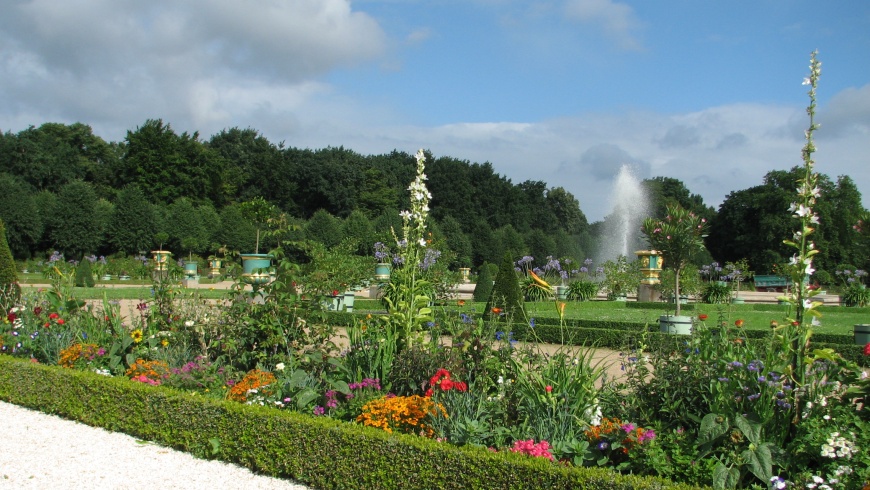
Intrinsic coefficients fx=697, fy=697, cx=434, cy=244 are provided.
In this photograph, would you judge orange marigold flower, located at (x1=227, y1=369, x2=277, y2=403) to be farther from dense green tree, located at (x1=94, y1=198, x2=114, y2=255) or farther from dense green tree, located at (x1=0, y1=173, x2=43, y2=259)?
dense green tree, located at (x1=94, y1=198, x2=114, y2=255)

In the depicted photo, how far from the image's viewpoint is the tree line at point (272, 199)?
32.4m

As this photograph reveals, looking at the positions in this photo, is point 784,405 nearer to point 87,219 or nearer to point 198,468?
point 198,468

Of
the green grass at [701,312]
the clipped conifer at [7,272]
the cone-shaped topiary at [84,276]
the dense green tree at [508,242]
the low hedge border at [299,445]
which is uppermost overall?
the dense green tree at [508,242]

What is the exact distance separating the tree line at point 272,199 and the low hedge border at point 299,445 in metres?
25.0

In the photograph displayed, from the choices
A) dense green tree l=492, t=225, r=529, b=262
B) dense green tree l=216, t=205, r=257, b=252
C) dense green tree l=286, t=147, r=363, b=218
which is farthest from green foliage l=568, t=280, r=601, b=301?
dense green tree l=286, t=147, r=363, b=218

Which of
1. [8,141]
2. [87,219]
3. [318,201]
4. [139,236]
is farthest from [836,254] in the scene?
[8,141]

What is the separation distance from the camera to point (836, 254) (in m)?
34.4

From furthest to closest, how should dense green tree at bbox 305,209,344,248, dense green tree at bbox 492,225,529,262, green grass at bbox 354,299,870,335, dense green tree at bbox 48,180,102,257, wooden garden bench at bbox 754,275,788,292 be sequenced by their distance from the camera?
1. dense green tree at bbox 492,225,529,262
2. dense green tree at bbox 305,209,344,248
3. dense green tree at bbox 48,180,102,257
4. wooden garden bench at bbox 754,275,788,292
5. green grass at bbox 354,299,870,335

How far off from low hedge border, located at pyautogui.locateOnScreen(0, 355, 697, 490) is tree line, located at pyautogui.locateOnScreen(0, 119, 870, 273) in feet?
81.9

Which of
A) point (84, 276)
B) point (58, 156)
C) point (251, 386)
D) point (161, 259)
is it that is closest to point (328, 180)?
point (58, 156)

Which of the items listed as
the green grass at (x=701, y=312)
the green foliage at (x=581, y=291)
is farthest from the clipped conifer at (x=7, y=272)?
the green foliage at (x=581, y=291)

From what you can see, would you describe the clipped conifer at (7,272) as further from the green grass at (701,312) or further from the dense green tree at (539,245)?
the dense green tree at (539,245)

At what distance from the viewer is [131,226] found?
107 feet

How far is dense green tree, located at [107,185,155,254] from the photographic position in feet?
107
